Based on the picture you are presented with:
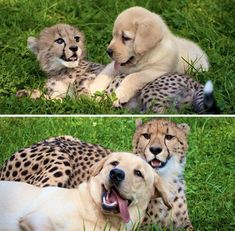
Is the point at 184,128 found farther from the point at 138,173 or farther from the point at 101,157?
the point at 138,173

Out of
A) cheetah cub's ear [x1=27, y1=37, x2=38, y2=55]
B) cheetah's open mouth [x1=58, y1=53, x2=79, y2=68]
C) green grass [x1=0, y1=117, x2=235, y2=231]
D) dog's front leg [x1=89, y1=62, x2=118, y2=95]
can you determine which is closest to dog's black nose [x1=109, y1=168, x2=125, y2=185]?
green grass [x1=0, y1=117, x2=235, y2=231]

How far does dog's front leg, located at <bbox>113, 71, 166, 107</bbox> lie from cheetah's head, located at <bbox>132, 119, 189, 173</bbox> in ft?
1.02

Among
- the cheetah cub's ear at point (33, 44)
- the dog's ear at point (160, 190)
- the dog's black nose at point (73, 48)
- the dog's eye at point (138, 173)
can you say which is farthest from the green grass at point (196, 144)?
the cheetah cub's ear at point (33, 44)

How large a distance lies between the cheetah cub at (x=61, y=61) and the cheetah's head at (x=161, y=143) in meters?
0.65

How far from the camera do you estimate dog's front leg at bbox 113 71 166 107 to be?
437 cm

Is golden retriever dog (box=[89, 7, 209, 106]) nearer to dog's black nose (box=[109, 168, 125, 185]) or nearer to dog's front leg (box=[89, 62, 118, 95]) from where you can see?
dog's front leg (box=[89, 62, 118, 95])

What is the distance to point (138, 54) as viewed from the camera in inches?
175

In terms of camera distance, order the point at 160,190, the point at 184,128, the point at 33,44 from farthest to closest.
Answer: the point at 33,44 → the point at 184,128 → the point at 160,190

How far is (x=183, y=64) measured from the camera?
4617 millimetres

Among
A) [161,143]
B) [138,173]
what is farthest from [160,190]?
[161,143]

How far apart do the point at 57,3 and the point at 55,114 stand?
134cm

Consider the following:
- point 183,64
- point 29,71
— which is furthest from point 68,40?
point 183,64

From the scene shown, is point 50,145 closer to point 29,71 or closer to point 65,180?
point 65,180

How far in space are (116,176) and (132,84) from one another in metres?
0.99
